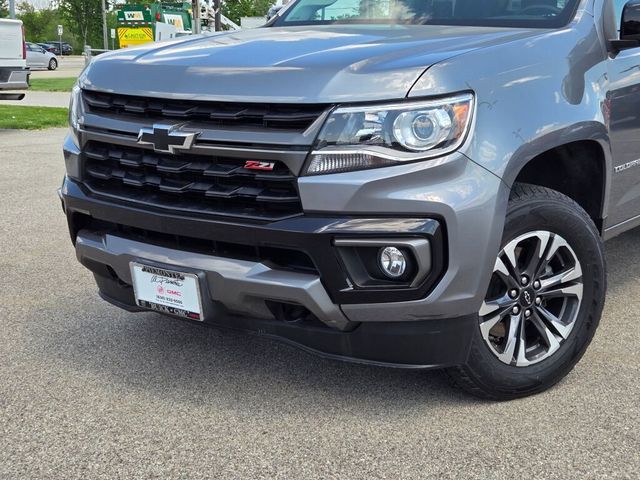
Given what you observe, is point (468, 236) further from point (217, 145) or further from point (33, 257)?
point (33, 257)

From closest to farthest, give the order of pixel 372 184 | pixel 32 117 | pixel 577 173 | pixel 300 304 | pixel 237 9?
pixel 372 184, pixel 300 304, pixel 577 173, pixel 32 117, pixel 237 9

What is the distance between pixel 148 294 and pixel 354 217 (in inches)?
38.4

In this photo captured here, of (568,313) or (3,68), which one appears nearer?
(568,313)

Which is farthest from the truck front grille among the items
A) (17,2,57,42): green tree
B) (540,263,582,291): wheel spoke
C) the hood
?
(17,2,57,42): green tree

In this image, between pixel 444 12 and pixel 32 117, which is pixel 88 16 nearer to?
pixel 32 117

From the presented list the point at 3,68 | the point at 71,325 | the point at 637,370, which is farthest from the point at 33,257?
the point at 3,68

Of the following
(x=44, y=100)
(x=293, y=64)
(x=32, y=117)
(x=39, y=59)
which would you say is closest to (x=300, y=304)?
(x=293, y=64)

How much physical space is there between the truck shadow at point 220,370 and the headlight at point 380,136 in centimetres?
103

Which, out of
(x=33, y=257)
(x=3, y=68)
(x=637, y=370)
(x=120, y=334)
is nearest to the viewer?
(x=637, y=370)

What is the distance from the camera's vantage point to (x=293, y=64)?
111 inches

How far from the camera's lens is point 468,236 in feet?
8.82

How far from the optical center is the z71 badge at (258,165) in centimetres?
274

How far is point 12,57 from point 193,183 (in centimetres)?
990

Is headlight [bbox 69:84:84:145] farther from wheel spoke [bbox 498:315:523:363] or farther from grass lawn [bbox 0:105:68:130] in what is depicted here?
grass lawn [bbox 0:105:68:130]
